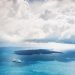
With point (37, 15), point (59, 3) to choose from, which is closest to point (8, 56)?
point (37, 15)

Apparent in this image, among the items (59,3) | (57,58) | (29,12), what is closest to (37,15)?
(29,12)

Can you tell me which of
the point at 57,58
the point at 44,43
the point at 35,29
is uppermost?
the point at 35,29

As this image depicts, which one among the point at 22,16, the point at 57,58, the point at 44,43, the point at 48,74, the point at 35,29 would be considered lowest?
the point at 48,74

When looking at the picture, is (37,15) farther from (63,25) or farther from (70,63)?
(70,63)

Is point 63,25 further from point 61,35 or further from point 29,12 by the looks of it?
point 29,12

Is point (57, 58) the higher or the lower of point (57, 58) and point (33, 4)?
the lower

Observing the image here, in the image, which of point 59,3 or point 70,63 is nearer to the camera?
point 70,63
